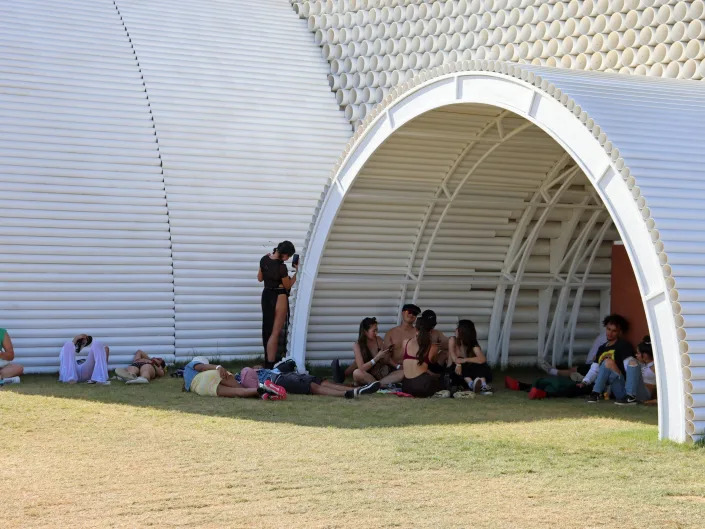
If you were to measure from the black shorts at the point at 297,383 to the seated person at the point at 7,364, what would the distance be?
123 inches

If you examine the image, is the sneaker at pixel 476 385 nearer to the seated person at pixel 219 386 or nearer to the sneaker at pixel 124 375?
the seated person at pixel 219 386

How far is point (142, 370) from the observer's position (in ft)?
43.0

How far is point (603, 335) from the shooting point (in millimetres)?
13312

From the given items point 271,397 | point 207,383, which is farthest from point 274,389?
point 207,383

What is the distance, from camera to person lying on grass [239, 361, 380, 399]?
38.2 ft

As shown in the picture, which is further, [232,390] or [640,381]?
[232,390]

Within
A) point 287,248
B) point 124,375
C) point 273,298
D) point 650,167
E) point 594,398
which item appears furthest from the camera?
point 273,298

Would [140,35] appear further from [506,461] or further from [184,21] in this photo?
[506,461]

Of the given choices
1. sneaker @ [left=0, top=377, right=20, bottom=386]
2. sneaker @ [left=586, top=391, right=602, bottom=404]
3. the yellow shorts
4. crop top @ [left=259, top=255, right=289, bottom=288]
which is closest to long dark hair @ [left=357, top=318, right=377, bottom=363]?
crop top @ [left=259, top=255, right=289, bottom=288]

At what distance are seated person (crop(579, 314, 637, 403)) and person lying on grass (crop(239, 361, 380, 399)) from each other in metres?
2.33

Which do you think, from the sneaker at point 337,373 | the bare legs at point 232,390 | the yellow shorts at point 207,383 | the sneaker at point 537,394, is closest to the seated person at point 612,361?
the sneaker at point 537,394

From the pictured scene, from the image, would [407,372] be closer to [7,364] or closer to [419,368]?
[419,368]

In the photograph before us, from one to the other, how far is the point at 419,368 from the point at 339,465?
3987 millimetres

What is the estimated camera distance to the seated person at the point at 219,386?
1127 centimetres
